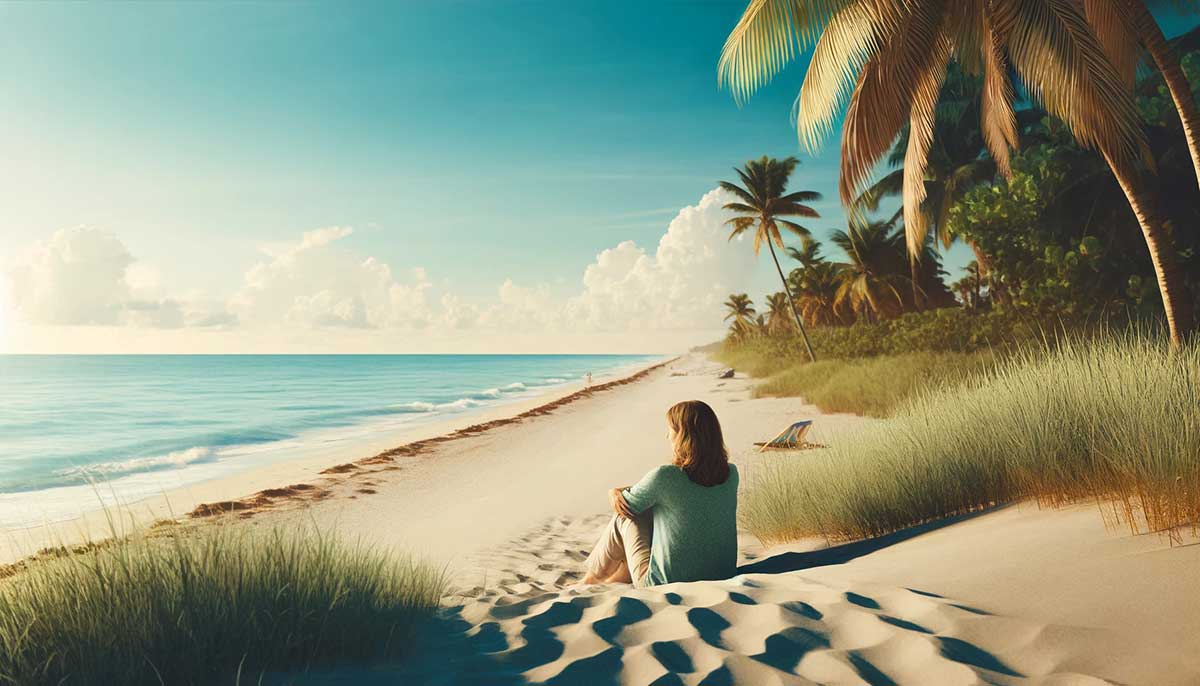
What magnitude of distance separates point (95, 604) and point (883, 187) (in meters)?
30.8

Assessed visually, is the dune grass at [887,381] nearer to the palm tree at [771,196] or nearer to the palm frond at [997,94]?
the palm frond at [997,94]

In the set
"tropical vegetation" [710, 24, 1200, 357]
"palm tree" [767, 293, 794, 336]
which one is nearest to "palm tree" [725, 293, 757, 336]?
"palm tree" [767, 293, 794, 336]

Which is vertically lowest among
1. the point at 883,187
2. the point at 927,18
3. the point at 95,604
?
the point at 95,604

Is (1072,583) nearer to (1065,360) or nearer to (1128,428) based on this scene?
(1128,428)

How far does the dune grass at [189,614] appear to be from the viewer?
2.22m

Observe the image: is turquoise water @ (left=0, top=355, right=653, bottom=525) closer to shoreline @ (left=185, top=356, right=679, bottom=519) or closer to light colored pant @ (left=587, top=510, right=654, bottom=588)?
shoreline @ (left=185, top=356, right=679, bottom=519)

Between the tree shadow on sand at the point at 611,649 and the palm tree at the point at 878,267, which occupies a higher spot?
the palm tree at the point at 878,267

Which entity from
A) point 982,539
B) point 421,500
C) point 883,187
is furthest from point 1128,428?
point 883,187

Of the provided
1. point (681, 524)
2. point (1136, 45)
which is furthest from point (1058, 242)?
point (681, 524)

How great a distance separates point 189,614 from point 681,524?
2.32 metres

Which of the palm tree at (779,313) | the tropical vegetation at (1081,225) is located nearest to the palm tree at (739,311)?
the palm tree at (779,313)

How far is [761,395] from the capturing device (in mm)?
22000

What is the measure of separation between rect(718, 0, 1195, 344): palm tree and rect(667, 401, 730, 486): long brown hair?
257 inches

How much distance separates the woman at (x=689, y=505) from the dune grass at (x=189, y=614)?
1.37 metres
